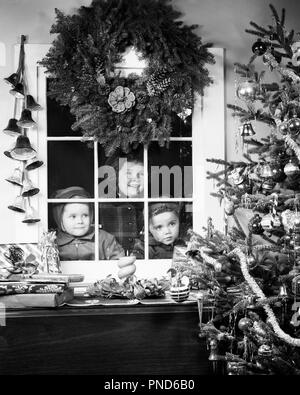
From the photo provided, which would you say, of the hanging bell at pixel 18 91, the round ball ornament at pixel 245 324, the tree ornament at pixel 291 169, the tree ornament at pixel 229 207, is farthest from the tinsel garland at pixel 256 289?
the hanging bell at pixel 18 91

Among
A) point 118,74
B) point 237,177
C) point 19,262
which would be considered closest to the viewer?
point 237,177

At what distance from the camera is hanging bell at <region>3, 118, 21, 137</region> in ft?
10.5

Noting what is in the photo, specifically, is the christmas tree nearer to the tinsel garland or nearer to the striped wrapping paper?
the tinsel garland

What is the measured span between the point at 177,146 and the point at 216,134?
0.25 m

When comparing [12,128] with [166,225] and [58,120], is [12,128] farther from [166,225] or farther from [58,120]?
[166,225]

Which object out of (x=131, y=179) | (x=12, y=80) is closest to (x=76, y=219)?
(x=131, y=179)

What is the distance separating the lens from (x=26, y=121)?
3229 millimetres

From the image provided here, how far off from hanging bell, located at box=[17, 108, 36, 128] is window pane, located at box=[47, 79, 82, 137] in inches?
6.6

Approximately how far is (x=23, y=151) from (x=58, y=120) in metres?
0.31

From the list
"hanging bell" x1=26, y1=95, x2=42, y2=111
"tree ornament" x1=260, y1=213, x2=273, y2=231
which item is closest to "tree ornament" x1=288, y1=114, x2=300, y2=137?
"tree ornament" x1=260, y1=213, x2=273, y2=231

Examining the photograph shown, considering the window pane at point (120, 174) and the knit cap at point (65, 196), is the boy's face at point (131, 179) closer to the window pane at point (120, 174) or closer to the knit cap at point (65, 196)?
the window pane at point (120, 174)

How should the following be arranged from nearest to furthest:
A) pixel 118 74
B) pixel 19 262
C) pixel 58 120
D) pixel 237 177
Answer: pixel 237 177 < pixel 19 262 < pixel 118 74 < pixel 58 120

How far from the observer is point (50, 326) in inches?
111

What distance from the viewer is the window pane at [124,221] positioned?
3.47 meters
